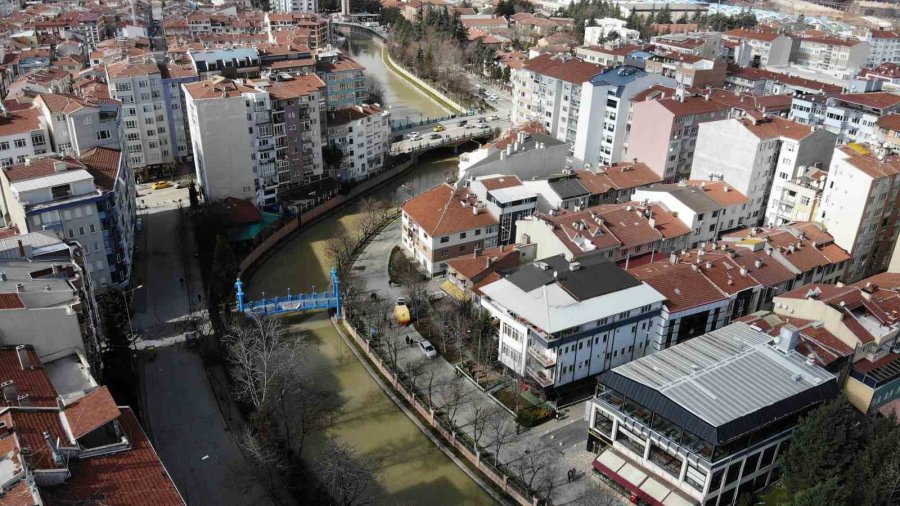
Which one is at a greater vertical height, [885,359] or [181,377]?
[885,359]

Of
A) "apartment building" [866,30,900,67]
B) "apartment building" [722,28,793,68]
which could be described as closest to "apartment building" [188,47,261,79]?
"apartment building" [722,28,793,68]

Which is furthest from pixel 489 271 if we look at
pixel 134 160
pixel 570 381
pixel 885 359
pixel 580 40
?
pixel 580 40

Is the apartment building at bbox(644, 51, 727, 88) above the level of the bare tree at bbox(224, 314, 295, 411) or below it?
above

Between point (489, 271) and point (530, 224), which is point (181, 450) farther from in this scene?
point (530, 224)

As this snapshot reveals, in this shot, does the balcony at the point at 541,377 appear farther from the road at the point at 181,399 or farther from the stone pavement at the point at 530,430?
the road at the point at 181,399

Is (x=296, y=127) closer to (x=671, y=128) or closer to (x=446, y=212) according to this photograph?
(x=446, y=212)

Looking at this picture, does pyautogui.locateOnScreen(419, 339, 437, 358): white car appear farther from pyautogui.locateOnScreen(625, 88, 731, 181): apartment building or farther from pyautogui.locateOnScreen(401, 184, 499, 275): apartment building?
pyautogui.locateOnScreen(625, 88, 731, 181): apartment building
